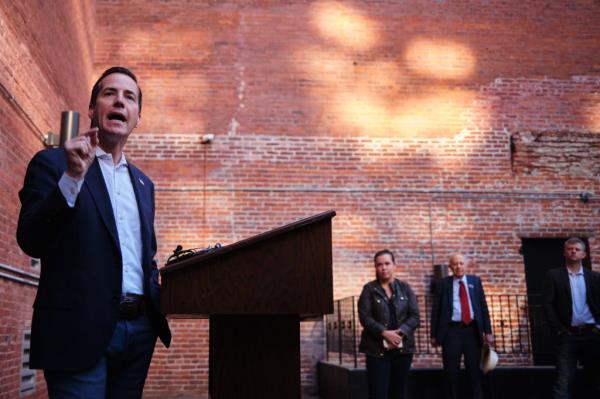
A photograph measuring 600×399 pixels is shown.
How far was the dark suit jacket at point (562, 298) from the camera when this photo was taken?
5.73 metres

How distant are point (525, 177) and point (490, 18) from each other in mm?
2528

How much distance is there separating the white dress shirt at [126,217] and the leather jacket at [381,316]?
3591 millimetres

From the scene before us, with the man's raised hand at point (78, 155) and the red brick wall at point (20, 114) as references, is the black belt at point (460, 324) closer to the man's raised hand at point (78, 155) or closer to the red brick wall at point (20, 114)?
the red brick wall at point (20, 114)

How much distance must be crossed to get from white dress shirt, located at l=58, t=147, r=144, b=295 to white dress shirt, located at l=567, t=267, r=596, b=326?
16.2ft

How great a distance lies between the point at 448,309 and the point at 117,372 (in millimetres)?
4632

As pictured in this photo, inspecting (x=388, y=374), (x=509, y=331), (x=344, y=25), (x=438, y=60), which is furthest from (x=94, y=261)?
(x=438, y=60)

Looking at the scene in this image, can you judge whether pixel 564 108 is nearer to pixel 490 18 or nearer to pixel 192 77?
pixel 490 18

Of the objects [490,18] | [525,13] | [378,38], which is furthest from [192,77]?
[525,13]

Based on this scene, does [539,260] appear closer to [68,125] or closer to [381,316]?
[381,316]

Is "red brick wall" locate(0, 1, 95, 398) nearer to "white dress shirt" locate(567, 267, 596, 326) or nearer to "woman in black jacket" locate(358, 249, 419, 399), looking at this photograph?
"woman in black jacket" locate(358, 249, 419, 399)

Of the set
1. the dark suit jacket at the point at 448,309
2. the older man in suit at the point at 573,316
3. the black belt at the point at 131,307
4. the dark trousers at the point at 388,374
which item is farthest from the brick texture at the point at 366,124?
the black belt at the point at 131,307

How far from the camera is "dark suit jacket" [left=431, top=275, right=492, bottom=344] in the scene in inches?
235

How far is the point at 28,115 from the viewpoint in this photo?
5867mm

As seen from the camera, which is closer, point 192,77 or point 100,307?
point 100,307
